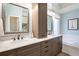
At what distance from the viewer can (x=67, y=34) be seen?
1.62 metres

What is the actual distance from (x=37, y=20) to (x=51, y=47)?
0.71 metres

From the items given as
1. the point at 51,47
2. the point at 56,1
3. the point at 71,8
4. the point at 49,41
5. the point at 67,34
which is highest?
the point at 56,1

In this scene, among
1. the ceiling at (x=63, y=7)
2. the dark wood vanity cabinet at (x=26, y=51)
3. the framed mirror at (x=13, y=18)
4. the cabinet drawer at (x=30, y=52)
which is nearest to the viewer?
the dark wood vanity cabinet at (x=26, y=51)

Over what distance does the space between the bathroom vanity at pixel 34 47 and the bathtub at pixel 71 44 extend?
9cm

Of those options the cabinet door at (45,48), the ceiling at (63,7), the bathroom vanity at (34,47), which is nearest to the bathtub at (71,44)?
the bathroom vanity at (34,47)

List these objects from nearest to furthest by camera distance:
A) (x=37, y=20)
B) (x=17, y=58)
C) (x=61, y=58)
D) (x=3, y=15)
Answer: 1. (x=17, y=58)
2. (x=61, y=58)
3. (x=3, y=15)
4. (x=37, y=20)

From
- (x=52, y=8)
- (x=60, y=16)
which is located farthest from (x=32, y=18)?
(x=60, y=16)

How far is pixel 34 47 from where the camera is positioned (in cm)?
163

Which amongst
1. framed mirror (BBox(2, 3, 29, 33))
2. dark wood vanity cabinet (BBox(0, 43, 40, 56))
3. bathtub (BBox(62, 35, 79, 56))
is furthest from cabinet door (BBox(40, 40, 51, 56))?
framed mirror (BBox(2, 3, 29, 33))

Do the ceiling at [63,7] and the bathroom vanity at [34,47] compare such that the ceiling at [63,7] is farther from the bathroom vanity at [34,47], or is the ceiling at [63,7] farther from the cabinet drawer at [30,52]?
the cabinet drawer at [30,52]

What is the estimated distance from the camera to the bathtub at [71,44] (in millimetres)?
1585

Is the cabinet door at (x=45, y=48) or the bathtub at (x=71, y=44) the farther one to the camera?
the cabinet door at (x=45, y=48)

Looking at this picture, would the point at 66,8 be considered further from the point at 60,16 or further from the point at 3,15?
the point at 3,15

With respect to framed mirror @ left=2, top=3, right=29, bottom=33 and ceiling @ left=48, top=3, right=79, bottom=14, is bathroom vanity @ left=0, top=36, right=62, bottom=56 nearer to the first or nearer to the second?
framed mirror @ left=2, top=3, right=29, bottom=33
